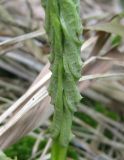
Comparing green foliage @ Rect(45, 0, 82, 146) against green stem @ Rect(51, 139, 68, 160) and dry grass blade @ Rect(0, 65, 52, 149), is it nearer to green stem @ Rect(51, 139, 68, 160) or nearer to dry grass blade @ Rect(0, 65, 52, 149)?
green stem @ Rect(51, 139, 68, 160)

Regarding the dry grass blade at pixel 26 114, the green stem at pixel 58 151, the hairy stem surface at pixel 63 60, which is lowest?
the green stem at pixel 58 151

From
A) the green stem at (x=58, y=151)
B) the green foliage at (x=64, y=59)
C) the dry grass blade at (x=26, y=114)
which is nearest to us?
the green foliage at (x=64, y=59)

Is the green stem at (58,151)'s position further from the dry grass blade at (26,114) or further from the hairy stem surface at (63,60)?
the dry grass blade at (26,114)

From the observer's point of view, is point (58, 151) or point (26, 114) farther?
point (26, 114)

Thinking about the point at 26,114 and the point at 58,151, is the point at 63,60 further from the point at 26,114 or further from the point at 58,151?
the point at 26,114

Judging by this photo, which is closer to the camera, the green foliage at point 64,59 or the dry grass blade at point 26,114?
the green foliage at point 64,59

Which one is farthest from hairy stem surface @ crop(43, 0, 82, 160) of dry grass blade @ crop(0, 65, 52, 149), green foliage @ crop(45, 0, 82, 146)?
dry grass blade @ crop(0, 65, 52, 149)

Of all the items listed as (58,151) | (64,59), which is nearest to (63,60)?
(64,59)

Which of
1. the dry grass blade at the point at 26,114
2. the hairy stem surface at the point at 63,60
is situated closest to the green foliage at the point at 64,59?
the hairy stem surface at the point at 63,60
